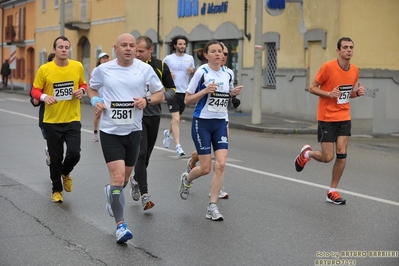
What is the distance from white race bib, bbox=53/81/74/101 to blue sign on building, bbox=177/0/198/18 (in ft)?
67.2

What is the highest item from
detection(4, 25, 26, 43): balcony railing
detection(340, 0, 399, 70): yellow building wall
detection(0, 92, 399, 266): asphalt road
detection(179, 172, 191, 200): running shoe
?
detection(4, 25, 26, 43): balcony railing

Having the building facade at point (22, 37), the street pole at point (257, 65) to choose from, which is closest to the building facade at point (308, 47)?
the street pole at point (257, 65)

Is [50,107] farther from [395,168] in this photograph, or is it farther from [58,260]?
[395,168]

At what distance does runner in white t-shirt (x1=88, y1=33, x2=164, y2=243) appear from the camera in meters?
7.16

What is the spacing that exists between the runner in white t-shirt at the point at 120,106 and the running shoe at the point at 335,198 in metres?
2.82

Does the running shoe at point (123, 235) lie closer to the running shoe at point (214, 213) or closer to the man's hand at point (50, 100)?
the running shoe at point (214, 213)

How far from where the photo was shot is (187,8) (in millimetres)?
29984

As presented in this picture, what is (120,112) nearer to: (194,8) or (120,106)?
(120,106)

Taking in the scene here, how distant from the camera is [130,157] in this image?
24.6 ft

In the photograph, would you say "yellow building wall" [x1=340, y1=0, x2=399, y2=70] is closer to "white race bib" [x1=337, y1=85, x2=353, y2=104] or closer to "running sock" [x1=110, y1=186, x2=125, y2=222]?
"white race bib" [x1=337, y1=85, x2=353, y2=104]

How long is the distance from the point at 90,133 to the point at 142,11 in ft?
55.4

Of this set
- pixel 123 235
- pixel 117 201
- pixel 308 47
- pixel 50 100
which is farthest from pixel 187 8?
pixel 123 235

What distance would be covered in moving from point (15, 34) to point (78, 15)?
16.2m

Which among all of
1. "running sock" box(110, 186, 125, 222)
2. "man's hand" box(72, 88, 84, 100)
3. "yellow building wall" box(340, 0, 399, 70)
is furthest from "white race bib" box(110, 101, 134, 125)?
"yellow building wall" box(340, 0, 399, 70)
